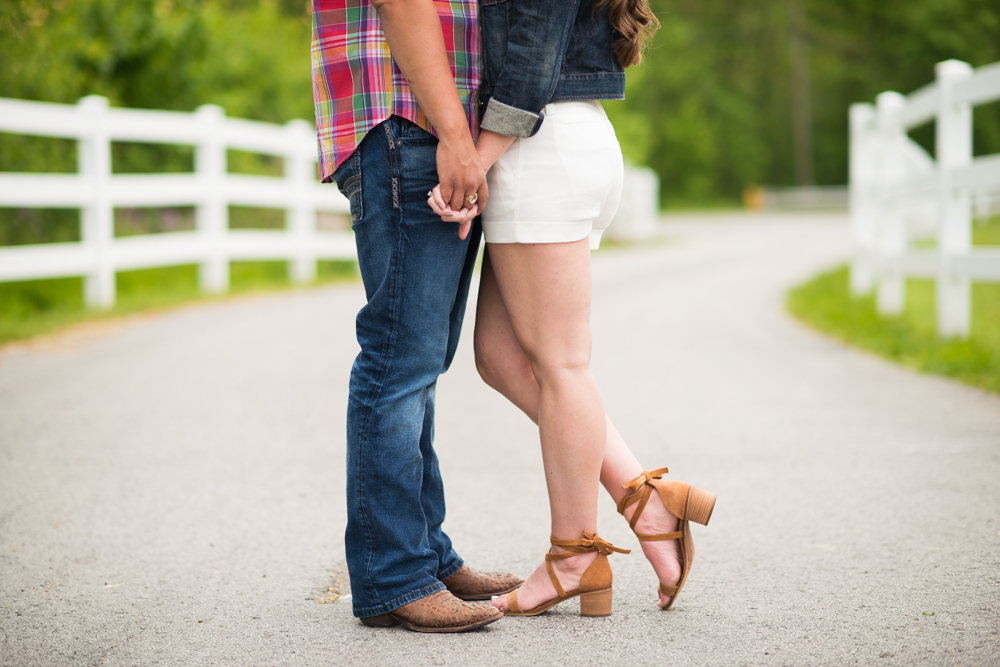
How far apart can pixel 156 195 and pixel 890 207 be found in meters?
6.07

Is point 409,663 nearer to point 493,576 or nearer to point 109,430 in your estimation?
point 493,576

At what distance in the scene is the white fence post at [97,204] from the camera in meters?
7.41

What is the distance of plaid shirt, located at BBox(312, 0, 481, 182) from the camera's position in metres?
1.94

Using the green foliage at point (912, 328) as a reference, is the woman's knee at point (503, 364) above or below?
above

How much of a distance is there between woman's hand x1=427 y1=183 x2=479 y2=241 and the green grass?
5.03 m

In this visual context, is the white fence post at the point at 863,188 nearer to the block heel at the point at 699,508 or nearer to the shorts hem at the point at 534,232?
the block heel at the point at 699,508

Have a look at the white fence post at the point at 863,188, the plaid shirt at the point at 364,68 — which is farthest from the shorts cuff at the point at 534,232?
the white fence post at the point at 863,188

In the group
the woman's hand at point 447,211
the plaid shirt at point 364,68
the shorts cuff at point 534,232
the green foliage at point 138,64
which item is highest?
the green foliage at point 138,64

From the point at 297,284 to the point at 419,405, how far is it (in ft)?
26.2

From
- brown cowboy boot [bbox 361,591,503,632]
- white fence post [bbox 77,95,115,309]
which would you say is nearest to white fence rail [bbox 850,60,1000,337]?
brown cowboy boot [bbox 361,591,503,632]

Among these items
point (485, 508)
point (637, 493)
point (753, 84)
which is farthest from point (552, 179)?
point (753, 84)

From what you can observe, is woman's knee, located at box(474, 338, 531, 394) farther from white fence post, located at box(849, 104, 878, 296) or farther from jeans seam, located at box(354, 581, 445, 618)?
white fence post, located at box(849, 104, 878, 296)

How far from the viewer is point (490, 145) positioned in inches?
76.4

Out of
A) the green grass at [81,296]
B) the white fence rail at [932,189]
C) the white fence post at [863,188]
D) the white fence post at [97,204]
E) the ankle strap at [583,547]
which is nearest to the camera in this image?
the ankle strap at [583,547]
